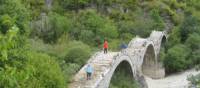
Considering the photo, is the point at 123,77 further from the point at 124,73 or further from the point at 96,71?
the point at 96,71

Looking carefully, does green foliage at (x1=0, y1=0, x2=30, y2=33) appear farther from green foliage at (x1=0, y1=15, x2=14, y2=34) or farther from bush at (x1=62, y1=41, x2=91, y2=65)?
bush at (x1=62, y1=41, x2=91, y2=65)

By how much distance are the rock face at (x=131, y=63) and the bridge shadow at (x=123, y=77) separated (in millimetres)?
345

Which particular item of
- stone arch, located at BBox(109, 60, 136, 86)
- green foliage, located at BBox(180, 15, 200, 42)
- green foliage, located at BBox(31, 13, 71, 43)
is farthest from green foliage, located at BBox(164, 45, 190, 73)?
green foliage, located at BBox(31, 13, 71, 43)

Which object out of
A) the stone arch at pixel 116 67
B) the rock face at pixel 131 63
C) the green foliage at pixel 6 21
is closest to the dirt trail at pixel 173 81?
the rock face at pixel 131 63

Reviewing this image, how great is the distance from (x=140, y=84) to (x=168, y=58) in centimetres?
945

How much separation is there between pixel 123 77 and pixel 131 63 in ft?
5.13

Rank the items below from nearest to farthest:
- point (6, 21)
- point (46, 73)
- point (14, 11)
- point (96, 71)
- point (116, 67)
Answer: point (6, 21) < point (46, 73) < point (14, 11) < point (96, 71) < point (116, 67)

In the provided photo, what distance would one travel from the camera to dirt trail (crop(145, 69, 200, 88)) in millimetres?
41094

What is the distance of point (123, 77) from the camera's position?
1325 inches

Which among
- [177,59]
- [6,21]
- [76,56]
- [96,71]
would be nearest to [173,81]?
[177,59]

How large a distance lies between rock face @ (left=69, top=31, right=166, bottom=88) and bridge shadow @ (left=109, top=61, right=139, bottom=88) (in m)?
0.34

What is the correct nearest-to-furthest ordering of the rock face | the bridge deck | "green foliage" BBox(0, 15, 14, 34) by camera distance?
"green foliage" BBox(0, 15, 14, 34) < the bridge deck < the rock face

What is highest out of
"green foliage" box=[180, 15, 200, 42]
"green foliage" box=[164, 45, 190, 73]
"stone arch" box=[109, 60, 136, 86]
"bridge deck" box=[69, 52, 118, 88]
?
"bridge deck" box=[69, 52, 118, 88]

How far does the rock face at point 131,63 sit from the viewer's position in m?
23.3
